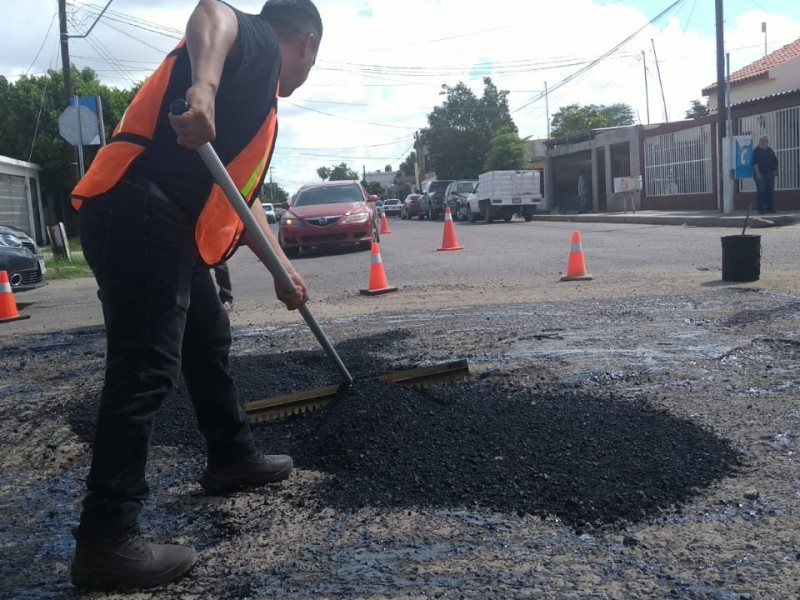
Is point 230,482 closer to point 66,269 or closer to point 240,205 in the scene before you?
point 240,205

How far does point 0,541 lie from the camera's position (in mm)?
2775

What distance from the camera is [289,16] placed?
2.71m

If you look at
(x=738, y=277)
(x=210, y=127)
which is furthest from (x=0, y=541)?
(x=738, y=277)

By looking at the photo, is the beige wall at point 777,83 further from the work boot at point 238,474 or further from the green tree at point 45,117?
the work boot at point 238,474

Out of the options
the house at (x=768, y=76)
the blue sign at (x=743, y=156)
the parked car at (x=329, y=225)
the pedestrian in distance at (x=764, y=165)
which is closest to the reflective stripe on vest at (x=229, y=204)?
the parked car at (x=329, y=225)

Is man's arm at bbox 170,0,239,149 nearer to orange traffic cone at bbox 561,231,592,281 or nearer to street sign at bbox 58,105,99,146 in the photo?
orange traffic cone at bbox 561,231,592,281

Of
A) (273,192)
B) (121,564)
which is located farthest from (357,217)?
(273,192)

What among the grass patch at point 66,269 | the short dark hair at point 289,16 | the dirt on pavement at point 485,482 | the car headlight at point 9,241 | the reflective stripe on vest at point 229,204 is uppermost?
the short dark hair at point 289,16

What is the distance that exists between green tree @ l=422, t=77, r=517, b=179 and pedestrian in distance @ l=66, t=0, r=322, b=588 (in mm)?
61782

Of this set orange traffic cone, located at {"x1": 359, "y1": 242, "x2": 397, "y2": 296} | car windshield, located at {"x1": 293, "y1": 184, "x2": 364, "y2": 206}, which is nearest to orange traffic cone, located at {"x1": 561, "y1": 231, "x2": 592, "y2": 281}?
orange traffic cone, located at {"x1": 359, "y1": 242, "x2": 397, "y2": 296}

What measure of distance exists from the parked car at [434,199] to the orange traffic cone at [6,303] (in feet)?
97.9

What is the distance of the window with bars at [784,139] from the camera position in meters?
22.9

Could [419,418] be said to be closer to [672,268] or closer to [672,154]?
[672,268]

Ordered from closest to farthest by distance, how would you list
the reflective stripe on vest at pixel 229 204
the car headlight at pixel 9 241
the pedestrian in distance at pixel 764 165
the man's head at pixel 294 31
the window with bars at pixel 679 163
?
the reflective stripe on vest at pixel 229 204 → the man's head at pixel 294 31 → the car headlight at pixel 9 241 → the pedestrian in distance at pixel 764 165 → the window with bars at pixel 679 163
